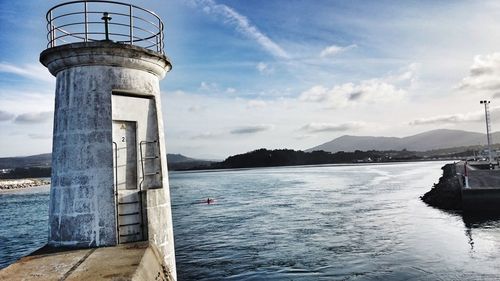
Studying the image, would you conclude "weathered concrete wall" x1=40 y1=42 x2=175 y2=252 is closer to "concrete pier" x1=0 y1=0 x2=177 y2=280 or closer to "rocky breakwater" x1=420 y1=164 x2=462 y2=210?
"concrete pier" x1=0 y1=0 x2=177 y2=280

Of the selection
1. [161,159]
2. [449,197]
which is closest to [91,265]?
[161,159]

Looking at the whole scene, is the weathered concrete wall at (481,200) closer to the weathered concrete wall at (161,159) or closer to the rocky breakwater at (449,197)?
the rocky breakwater at (449,197)

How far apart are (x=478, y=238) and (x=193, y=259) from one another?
1503cm

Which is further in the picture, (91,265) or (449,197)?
(449,197)

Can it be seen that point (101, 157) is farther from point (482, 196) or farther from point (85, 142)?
point (482, 196)

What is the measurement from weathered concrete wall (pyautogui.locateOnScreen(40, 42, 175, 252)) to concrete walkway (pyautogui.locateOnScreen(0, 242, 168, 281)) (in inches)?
17.5

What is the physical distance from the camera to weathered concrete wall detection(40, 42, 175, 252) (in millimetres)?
7207

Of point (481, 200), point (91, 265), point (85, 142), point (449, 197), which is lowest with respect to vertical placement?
point (449, 197)

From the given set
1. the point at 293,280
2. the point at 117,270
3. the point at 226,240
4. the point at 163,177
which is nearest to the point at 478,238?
the point at 293,280

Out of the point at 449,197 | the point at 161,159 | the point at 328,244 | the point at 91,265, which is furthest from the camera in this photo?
the point at 449,197

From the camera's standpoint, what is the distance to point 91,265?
6090 mm

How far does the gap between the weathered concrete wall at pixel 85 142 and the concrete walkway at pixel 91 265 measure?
1.46 feet

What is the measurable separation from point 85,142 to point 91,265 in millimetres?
2419

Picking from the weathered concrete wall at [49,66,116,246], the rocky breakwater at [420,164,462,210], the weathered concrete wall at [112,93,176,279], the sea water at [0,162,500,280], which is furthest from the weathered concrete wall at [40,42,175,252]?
the rocky breakwater at [420,164,462,210]
